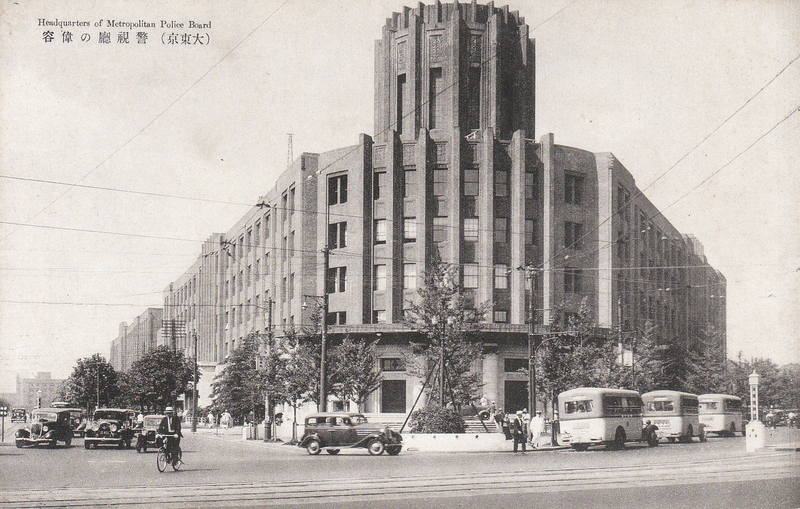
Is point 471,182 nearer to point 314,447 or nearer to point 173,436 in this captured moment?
point 314,447

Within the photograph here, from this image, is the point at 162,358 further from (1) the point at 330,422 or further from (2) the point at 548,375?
(1) the point at 330,422

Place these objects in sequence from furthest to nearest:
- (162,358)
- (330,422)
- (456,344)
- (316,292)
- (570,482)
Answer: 1. (162,358)
2. (316,292)
3. (456,344)
4. (330,422)
5. (570,482)

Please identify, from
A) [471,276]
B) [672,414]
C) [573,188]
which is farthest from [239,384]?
[672,414]

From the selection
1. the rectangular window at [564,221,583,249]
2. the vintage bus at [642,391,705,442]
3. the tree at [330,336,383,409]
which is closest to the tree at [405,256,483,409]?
the tree at [330,336,383,409]

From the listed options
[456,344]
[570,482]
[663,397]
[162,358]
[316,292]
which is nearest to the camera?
[570,482]

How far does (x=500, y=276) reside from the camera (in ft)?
169

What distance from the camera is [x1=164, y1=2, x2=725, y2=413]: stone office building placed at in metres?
51.0

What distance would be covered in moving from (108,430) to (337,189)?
1015 inches

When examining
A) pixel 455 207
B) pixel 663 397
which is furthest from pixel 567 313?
pixel 663 397

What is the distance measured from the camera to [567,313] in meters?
51.8

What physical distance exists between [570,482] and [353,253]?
117 ft

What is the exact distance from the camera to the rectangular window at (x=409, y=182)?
171 ft

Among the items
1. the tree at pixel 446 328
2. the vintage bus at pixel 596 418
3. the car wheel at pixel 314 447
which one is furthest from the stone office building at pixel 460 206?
the car wheel at pixel 314 447

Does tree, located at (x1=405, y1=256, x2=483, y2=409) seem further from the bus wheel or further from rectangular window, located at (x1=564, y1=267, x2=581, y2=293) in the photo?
rectangular window, located at (x1=564, y1=267, x2=581, y2=293)
